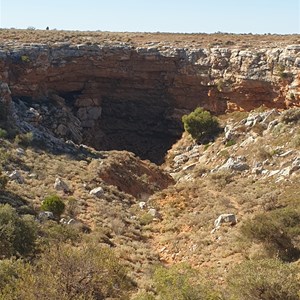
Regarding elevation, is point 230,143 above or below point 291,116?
below

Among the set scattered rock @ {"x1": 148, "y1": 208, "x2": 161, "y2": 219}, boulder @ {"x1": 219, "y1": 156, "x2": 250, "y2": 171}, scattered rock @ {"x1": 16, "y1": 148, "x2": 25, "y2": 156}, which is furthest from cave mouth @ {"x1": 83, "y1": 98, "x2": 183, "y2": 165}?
scattered rock @ {"x1": 148, "y1": 208, "x2": 161, "y2": 219}

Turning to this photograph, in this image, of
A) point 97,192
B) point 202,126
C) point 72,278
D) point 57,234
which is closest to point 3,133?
point 97,192

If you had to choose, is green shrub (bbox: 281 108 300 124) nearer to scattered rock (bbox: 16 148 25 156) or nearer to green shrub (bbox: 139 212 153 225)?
green shrub (bbox: 139 212 153 225)

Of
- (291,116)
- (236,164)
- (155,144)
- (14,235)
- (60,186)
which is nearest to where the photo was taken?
(14,235)

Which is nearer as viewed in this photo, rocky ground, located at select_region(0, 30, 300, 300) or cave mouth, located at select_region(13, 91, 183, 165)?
rocky ground, located at select_region(0, 30, 300, 300)

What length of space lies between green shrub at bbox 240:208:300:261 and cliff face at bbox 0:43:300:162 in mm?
17745

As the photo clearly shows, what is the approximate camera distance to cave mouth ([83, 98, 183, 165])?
3956 centimetres

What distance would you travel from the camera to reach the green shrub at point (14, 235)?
13204mm

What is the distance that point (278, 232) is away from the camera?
579 inches

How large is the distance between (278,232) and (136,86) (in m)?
27.4

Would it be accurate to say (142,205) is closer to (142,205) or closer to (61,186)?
(142,205)

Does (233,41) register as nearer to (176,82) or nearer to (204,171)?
(176,82)

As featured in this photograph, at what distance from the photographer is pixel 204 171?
27734mm

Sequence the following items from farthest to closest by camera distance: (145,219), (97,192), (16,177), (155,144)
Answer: (155,144)
(97,192)
(16,177)
(145,219)
